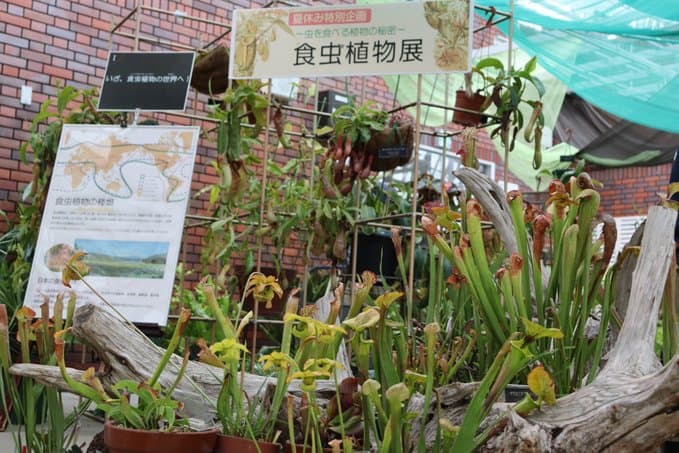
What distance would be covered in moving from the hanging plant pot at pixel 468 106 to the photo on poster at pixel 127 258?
1982mm

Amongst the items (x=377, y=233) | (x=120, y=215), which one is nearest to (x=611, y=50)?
(x=377, y=233)

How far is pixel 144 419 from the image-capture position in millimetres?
1497

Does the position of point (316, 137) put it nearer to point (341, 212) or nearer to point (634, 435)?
point (341, 212)

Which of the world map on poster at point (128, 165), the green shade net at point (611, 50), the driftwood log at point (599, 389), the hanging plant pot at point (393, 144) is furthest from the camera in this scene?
the green shade net at point (611, 50)

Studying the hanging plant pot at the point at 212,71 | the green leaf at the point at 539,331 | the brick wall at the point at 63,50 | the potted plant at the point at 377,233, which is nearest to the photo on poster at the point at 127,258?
the brick wall at the point at 63,50

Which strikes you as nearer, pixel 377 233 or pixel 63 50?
pixel 377 233

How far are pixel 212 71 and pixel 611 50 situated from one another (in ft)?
8.23

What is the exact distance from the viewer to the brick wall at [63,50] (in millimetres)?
5363

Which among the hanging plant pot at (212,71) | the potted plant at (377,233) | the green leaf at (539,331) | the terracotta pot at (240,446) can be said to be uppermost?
the hanging plant pot at (212,71)

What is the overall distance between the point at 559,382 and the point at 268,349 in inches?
144

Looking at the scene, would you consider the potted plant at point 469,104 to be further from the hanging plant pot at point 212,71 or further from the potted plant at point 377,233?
the hanging plant pot at point 212,71

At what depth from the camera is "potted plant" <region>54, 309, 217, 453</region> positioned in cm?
142

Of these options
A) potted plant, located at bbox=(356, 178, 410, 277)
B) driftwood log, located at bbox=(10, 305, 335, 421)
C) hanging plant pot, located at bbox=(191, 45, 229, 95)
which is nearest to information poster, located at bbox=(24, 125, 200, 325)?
hanging plant pot, located at bbox=(191, 45, 229, 95)

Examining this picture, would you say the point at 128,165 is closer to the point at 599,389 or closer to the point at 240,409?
the point at 240,409
